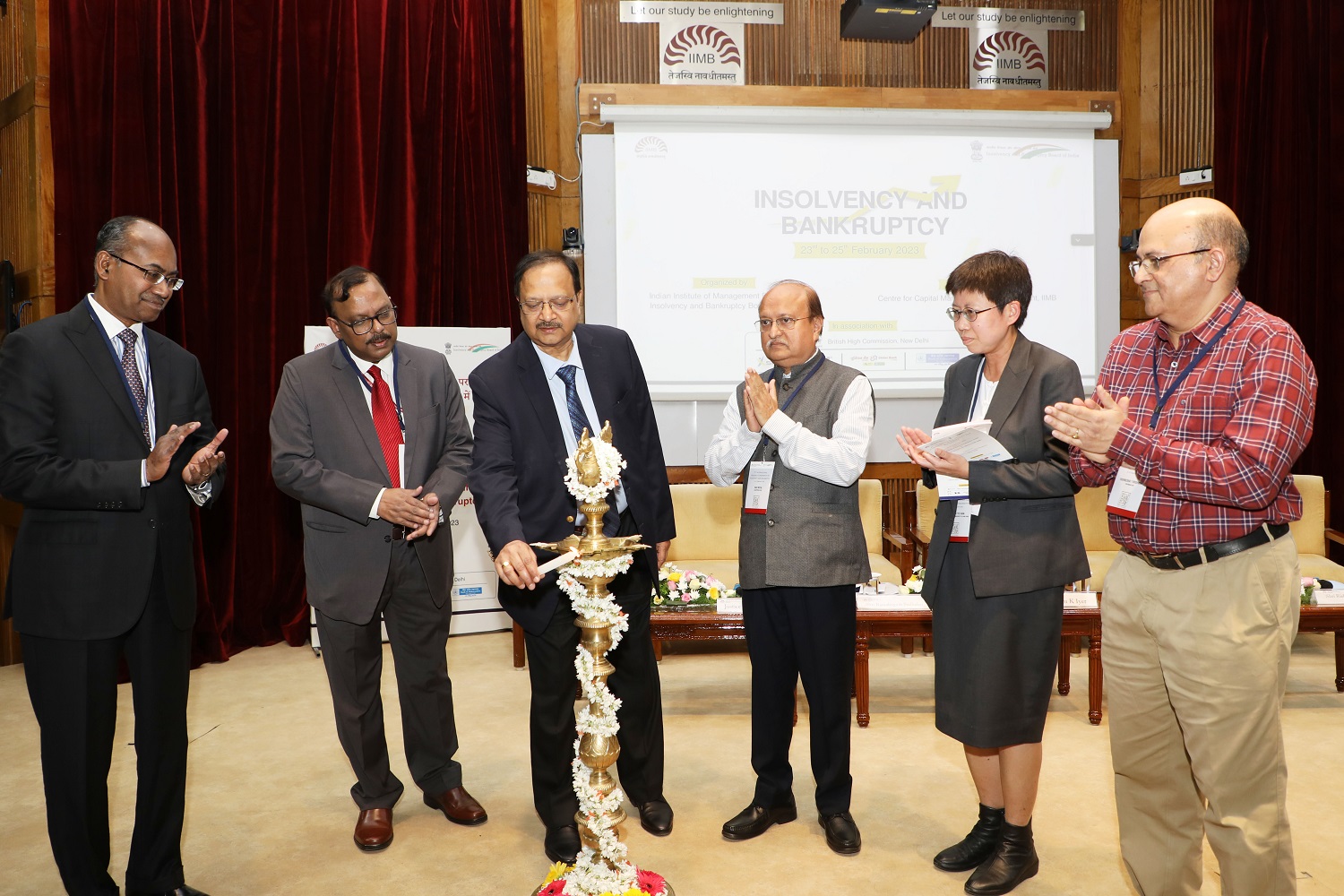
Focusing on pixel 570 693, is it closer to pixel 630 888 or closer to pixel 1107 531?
pixel 630 888

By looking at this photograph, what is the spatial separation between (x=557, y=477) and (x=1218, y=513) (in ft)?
5.15

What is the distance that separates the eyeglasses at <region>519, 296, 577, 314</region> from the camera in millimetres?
2609

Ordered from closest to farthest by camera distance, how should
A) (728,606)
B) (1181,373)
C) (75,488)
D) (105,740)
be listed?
(1181,373) → (75,488) → (105,740) → (728,606)

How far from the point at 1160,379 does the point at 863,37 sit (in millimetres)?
4411

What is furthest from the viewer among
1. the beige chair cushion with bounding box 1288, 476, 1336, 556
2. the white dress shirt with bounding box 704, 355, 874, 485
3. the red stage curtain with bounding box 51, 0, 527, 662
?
the beige chair cushion with bounding box 1288, 476, 1336, 556

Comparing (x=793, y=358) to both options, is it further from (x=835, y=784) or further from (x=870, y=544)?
(x=870, y=544)

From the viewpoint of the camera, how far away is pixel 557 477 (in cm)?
264

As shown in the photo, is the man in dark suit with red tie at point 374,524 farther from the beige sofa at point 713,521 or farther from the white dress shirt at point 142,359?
the beige sofa at point 713,521

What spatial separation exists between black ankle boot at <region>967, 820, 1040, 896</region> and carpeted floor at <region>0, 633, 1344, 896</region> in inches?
2.3

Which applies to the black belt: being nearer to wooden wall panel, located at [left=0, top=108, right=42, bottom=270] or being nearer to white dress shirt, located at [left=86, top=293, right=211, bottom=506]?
white dress shirt, located at [left=86, top=293, right=211, bottom=506]

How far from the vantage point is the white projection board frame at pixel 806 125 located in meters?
5.64

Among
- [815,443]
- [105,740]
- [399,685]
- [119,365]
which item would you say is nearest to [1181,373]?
[815,443]

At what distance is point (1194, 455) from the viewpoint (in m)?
1.92

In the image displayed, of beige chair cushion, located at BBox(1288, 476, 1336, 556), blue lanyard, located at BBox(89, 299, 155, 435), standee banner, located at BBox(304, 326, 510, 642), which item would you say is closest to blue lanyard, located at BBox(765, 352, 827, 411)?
blue lanyard, located at BBox(89, 299, 155, 435)
